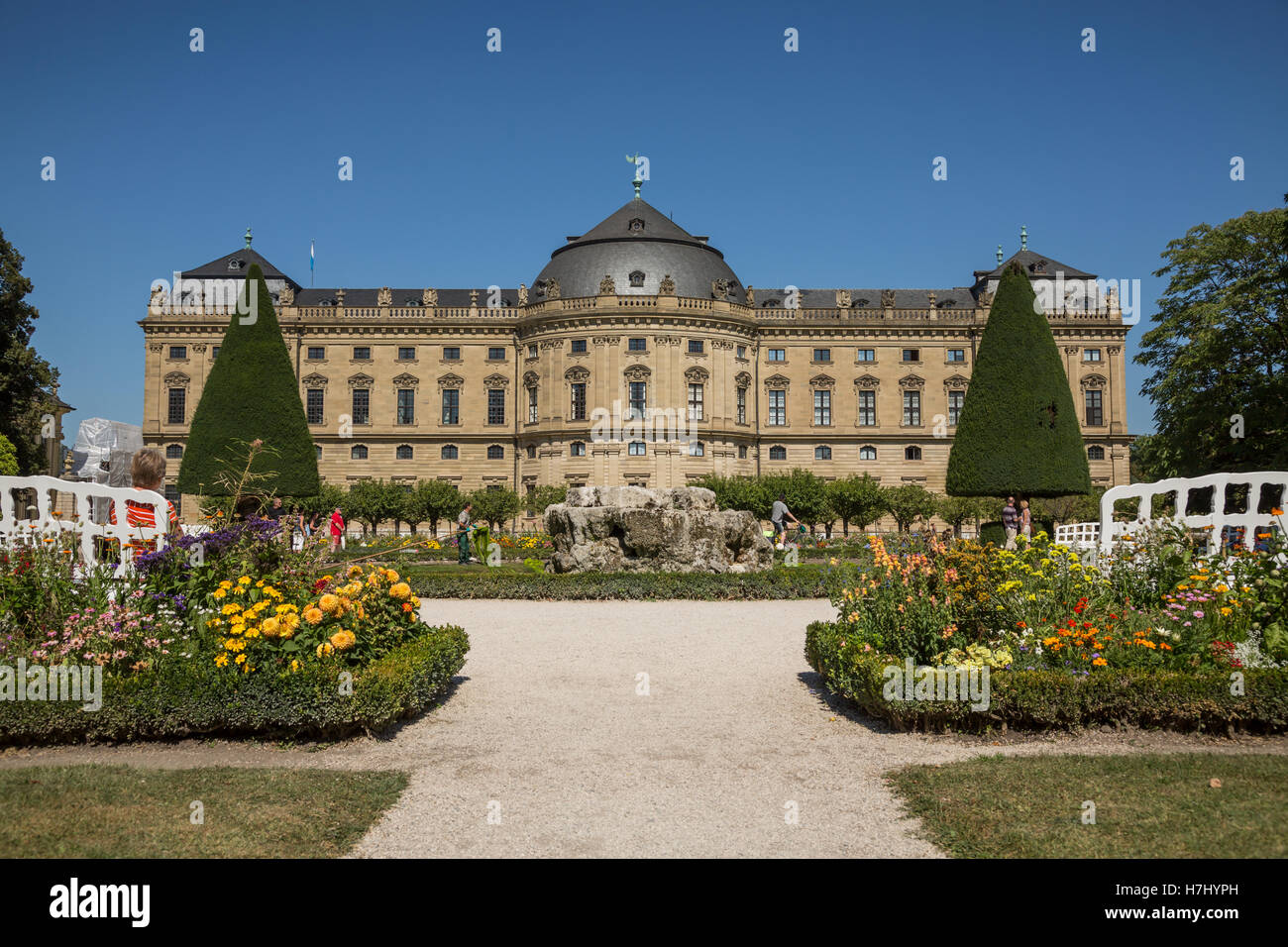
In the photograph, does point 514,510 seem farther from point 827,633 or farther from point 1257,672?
point 1257,672

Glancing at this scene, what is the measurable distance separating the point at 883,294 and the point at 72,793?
56.9 m

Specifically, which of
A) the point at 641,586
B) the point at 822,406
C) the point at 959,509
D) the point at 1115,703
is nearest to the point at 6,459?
the point at 641,586

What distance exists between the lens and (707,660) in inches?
414

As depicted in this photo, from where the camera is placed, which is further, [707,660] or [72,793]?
[707,660]

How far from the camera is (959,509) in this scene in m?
41.2

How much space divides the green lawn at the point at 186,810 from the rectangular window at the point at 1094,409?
58.2 meters

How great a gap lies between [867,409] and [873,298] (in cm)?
881

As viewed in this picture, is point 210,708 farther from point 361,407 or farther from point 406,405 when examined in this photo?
point 361,407

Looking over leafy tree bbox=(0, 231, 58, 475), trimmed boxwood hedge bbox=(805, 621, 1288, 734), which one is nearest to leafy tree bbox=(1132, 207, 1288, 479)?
trimmed boxwood hedge bbox=(805, 621, 1288, 734)

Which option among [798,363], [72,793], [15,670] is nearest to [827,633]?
[72,793]

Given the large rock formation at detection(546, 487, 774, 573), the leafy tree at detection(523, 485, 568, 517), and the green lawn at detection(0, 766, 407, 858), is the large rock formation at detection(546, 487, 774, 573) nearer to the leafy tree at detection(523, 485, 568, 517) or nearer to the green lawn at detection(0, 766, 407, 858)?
the green lawn at detection(0, 766, 407, 858)

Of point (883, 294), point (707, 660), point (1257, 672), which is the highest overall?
point (883, 294)

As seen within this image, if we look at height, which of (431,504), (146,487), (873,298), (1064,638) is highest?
(873,298)

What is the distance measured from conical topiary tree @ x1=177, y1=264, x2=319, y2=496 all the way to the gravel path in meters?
15.9
